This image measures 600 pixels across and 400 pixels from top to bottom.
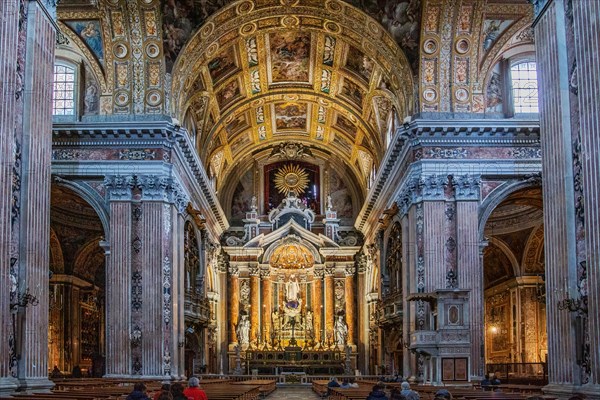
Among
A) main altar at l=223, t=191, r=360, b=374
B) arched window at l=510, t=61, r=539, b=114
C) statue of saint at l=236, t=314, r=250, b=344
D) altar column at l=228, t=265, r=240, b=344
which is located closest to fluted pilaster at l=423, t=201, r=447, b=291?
arched window at l=510, t=61, r=539, b=114

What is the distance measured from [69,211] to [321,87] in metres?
12.1

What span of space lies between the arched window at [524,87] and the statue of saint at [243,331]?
21.5 m

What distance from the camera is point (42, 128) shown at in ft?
56.6

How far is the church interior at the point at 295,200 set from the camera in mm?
15711

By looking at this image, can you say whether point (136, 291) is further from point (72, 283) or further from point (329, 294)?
point (329, 294)

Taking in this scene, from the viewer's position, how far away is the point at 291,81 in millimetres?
40156

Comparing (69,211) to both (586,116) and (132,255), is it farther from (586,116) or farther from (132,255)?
(586,116)

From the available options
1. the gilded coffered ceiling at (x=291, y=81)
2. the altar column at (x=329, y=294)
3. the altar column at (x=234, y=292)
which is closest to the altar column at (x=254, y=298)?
the altar column at (x=234, y=292)

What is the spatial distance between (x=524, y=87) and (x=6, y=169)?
2144 cm

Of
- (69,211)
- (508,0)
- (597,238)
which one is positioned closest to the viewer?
(597,238)

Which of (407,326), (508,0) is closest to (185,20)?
(508,0)

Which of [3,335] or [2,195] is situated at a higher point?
[2,195]

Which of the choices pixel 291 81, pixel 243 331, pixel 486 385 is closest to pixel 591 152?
pixel 486 385

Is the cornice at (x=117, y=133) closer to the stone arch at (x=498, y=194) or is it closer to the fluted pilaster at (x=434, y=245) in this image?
the fluted pilaster at (x=434, y=245)
